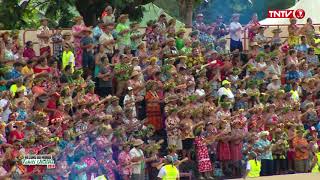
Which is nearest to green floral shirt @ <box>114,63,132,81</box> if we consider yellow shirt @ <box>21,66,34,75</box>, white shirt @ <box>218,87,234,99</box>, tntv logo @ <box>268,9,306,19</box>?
yellow shirt @ <box>21,66,34,75</box>

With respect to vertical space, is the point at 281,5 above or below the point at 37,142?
above

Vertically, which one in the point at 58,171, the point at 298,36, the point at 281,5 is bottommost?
the point at 58,171

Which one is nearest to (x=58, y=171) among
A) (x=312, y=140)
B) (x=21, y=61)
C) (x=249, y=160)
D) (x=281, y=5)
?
(x=21, y=61)

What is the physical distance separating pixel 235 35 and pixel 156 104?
5.23 metres

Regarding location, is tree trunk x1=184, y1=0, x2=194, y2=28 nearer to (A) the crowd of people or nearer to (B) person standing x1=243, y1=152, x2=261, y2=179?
(A) the crowd of people

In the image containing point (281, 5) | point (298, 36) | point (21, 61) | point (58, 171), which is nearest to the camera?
point (58, 171)

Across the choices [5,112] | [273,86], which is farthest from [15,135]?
[273,86]

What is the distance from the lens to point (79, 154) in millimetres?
24984

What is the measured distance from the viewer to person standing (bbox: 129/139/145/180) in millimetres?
26062

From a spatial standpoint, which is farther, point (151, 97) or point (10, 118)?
point (151, 97)

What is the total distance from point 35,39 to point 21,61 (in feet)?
10.1

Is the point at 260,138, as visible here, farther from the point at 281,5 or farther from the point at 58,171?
the point at 281,5

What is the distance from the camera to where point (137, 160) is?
85.5 ft

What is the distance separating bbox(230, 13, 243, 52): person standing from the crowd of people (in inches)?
1.5
